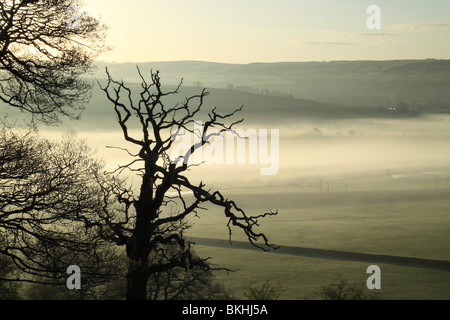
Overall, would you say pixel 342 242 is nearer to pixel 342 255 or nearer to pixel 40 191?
pixel 342 255

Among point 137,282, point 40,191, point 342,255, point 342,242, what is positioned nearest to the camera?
point 40,191

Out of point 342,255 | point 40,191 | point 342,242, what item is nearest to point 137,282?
point 40,191

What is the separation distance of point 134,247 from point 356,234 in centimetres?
12744

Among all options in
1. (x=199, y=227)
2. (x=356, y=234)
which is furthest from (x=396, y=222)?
(x=199, y=227)

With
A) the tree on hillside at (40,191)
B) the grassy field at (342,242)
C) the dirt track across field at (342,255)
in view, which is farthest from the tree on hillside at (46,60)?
the dirt track across field at (342,255)

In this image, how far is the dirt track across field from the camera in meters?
100

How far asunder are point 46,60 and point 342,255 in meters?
102

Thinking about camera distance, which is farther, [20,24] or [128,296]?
[128,296]

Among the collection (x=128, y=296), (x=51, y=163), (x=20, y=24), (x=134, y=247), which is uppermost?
(x=20, y=24)

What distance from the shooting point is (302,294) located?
257ft

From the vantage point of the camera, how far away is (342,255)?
363 feet

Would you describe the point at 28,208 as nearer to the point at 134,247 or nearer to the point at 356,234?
the point at 134,247

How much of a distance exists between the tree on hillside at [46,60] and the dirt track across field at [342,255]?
88.0m
